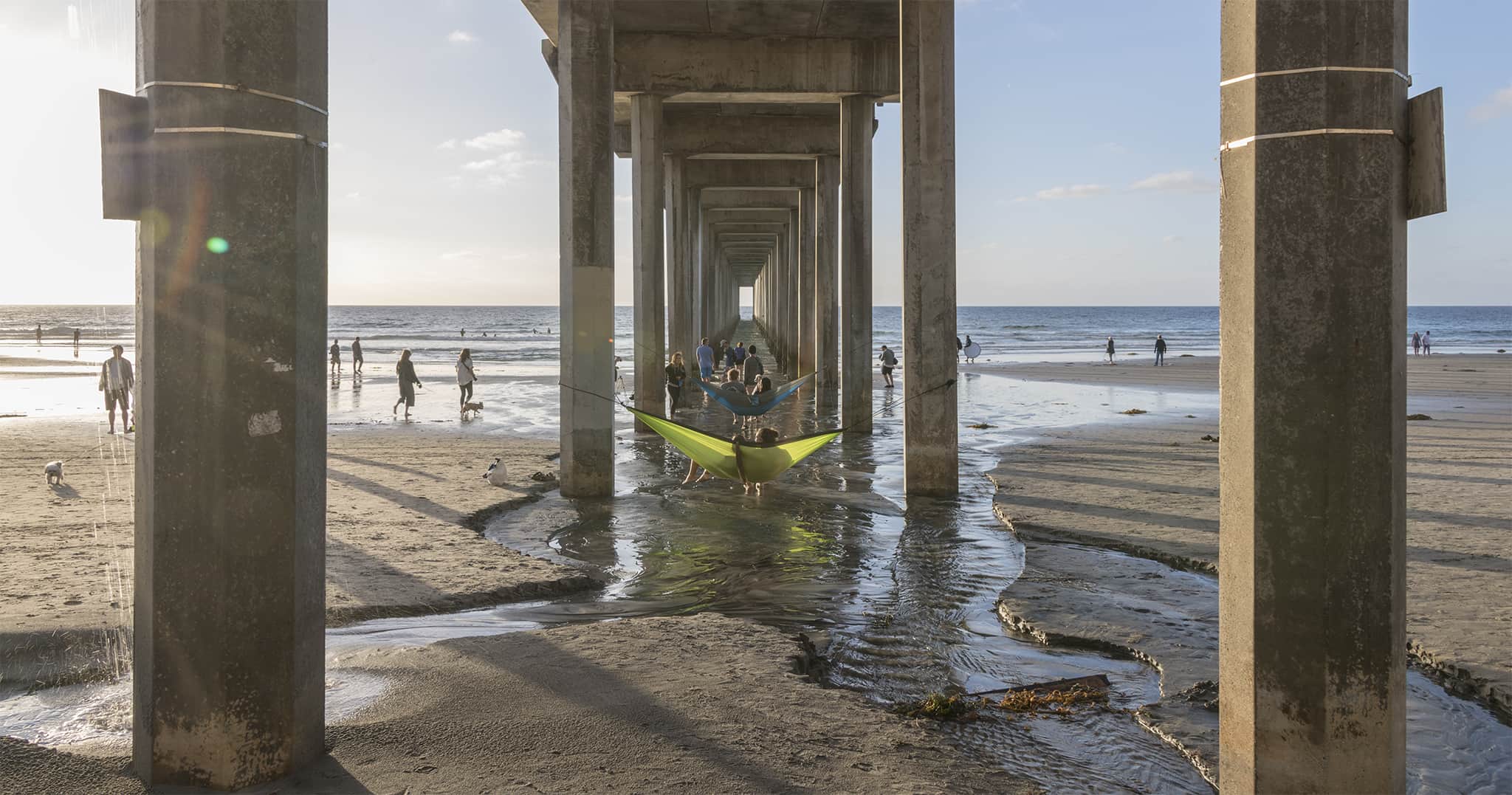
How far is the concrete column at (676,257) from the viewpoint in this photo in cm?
2481

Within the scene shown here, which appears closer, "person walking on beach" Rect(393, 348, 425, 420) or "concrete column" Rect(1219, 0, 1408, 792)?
"concrete column" Rect(1219, 0, 1408, 792)

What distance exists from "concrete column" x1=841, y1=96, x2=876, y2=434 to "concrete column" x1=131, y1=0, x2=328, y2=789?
40.1 feet

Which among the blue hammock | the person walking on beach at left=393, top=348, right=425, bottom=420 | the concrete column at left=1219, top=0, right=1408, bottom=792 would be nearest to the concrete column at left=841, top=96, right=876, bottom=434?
the blue hammock

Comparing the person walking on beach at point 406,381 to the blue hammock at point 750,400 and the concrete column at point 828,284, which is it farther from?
the concrete column at point 828,284

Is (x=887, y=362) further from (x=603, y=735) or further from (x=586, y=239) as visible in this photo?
A: (x=603, y=735)

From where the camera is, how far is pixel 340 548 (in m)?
7.74

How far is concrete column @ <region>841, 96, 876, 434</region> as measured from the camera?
635 inches

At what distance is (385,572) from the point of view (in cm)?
699

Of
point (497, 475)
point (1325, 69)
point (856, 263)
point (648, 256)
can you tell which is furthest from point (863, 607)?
point (648, 256)

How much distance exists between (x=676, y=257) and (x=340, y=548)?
18605 mm

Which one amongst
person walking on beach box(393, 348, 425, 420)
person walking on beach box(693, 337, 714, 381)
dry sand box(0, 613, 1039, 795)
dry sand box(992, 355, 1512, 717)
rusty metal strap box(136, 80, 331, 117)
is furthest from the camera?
person walking on beach box(693, 337, 714, 381)

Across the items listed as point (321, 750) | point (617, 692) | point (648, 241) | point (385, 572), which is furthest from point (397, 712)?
point (648, 241)

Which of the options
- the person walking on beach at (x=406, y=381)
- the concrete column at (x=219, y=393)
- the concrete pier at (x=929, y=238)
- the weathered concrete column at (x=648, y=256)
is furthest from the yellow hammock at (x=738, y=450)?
the person walking on beach at (x=406, y=381)

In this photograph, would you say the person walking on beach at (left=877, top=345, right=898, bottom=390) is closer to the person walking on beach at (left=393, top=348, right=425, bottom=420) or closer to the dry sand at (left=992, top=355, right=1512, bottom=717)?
the dry sand at (left=992, top=355, right=1512, bottom=717)
